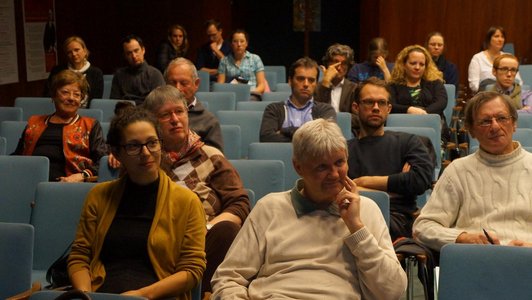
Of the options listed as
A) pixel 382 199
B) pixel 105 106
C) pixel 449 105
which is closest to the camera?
pixel 382 199

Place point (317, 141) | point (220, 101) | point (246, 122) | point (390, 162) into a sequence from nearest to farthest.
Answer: point (317, 141) → point (390, 162) → point (246, 122) → point (220, 101)

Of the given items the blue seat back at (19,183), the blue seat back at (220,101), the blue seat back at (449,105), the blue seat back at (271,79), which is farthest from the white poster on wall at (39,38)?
the blue seat back at (19,183)

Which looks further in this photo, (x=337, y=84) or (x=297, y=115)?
(x=337, y=84)

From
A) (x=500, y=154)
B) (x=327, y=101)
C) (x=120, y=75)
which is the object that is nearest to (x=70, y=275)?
(x=500, y=154)

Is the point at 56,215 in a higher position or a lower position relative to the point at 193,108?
lower

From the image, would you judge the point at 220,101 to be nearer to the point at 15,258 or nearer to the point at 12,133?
the point at 12,133

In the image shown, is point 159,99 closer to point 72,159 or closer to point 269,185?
point 269,185

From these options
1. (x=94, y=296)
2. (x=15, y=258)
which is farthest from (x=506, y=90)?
(x=94, y=296)

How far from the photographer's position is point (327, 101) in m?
6.75

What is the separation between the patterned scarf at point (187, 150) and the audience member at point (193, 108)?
75cm

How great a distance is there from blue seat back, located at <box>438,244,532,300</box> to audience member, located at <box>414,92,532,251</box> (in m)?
0.55

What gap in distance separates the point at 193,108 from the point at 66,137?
0.88 metres

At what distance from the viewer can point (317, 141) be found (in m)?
2.85

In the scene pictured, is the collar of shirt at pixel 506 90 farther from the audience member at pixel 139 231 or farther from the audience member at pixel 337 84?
the audience member at pixel 139 231
